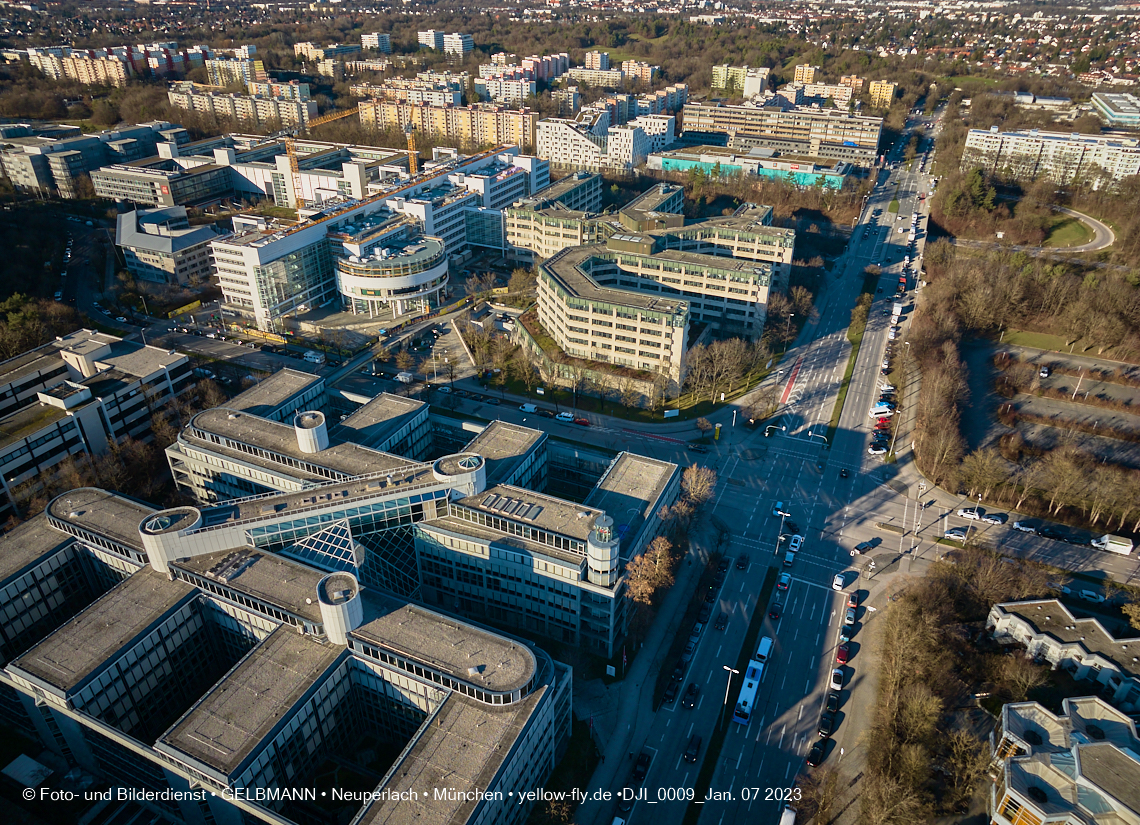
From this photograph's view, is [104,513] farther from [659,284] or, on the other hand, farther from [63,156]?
[63,156]

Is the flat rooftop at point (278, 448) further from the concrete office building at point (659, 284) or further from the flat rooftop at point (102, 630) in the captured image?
the concrete office building at point (659, 284)

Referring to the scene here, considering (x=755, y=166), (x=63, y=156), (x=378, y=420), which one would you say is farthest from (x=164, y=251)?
(x=755, y=166)

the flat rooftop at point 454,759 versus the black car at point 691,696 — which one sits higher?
the flat rooftop at point 454,759

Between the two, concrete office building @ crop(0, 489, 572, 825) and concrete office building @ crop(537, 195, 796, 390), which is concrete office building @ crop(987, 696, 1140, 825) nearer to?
concrete office building @ crop(0, 489, 572, 825)

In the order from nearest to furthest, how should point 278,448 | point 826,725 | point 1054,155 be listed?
point 826,725, point 278,448, point 1054,155

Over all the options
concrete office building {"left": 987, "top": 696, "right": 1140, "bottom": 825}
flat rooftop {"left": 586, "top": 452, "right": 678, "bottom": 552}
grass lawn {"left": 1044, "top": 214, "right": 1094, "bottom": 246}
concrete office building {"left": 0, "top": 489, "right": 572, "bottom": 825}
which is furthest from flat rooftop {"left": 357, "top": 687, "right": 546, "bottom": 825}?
grass lawn {"left": 1044, "top": 214, "right": 1094, "bottom": 246}

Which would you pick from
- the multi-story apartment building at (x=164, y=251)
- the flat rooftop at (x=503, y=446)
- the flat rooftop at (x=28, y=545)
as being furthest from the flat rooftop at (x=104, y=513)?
the multi-story apartment building at (x=164, y=251)
